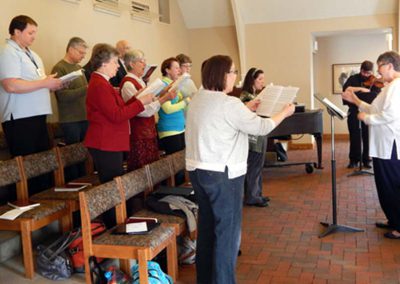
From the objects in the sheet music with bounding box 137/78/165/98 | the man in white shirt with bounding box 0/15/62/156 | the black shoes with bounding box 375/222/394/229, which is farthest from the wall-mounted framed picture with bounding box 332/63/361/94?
the man in white shirt with bounding box 0/15/62/156

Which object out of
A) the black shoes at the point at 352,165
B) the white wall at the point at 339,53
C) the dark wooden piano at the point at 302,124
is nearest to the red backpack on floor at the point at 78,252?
the dark wooden piano at the point at 302,124

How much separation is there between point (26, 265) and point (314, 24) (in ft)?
21.0

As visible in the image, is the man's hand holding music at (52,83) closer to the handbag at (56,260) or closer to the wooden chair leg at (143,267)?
the handbag at (56,260)

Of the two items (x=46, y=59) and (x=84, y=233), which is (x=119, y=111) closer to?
(x=84, y=233)

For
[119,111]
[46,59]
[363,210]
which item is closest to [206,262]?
[119,111]

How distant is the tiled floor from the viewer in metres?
3.10

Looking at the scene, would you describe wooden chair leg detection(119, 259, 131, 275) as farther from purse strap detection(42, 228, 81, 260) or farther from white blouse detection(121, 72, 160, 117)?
white blouse detection(121, 72, 160, 117)

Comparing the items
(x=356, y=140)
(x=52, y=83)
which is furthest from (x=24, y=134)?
(x=356, y=140)

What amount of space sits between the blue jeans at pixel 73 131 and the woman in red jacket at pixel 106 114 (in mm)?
1091

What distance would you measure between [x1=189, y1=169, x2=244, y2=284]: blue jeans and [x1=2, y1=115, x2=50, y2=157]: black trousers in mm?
1535

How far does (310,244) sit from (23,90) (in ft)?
7.89

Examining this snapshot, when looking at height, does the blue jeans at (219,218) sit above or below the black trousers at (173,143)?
below

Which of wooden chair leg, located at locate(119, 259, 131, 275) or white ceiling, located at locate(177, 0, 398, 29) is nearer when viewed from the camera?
wooden chair leg, located at locate(119, 259, 131, 275)

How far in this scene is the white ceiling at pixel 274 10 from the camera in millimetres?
7496
